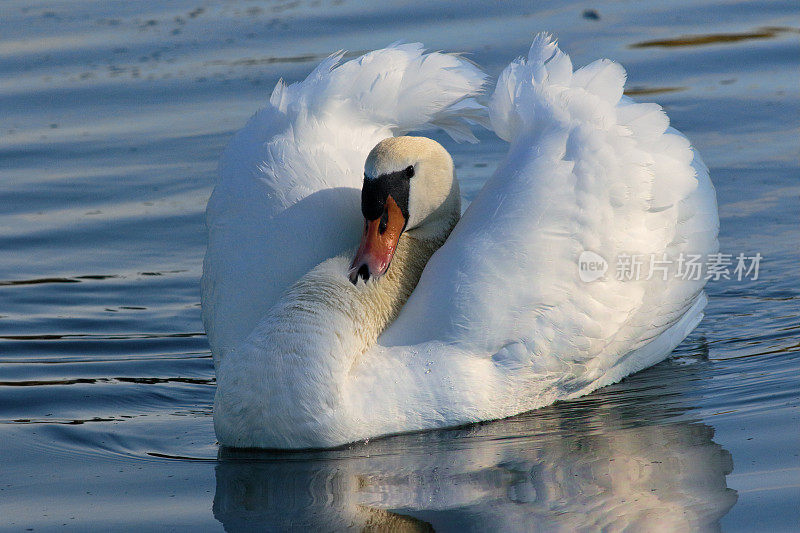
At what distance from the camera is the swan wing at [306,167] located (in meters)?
6.23

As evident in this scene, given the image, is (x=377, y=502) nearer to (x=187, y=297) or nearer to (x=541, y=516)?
(x=541, y=516)

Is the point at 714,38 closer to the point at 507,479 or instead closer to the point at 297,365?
the point at 297,365

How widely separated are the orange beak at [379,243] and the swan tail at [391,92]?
0.93 m

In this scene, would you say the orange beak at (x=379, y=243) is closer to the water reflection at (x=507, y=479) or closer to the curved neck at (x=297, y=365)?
the curved neck at (x=297, y=365)

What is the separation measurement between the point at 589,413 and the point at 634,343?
49 centimetres

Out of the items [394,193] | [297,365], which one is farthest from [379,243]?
[297,365]

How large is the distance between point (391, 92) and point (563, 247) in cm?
137

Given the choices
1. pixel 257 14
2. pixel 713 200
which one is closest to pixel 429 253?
pixel 713 200

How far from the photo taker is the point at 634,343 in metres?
6.38

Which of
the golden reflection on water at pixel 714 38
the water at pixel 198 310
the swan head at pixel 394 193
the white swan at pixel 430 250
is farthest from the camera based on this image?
the golden reflection on water at pixel 714 38

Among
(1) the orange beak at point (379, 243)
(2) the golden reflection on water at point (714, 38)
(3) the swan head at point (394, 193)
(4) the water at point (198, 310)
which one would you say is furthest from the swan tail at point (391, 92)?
(2) the golden reflection on water at point (714, 38)

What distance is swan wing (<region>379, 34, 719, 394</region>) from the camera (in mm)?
5789

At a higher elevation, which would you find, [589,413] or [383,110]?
[383,110]

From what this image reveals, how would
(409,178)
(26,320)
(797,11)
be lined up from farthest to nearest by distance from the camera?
1. (797,11)
2. (26,320)
3. (409,178)
